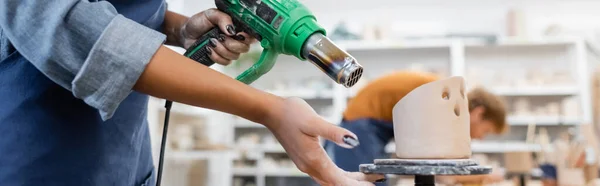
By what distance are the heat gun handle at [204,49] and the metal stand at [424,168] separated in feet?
1.04

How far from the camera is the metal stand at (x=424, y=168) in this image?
66 cm

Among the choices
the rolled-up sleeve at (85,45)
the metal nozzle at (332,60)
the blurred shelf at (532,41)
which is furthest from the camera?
the blurred shelf at (532,41)

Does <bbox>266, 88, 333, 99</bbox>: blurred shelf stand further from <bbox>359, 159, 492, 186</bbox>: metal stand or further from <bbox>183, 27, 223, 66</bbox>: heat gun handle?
<bbox>359, 159, 492, 186</bbox>: metal stand

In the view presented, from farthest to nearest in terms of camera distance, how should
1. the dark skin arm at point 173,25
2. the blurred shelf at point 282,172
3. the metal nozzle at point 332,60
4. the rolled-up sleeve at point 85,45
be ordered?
the blurred shelf at point 282,172
the dark skin arm at point 173,25
the metal nozzle at point 332,60
the rolled-up sleeve at point 85,45

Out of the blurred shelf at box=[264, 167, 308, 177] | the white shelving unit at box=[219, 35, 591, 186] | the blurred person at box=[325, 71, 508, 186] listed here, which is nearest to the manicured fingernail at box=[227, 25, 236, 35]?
the blurred person at box=[325, 71, 508, 186]

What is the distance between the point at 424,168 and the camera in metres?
0.66

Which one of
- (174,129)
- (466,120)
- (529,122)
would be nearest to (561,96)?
(529,122)

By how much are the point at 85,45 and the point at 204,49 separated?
29 cm

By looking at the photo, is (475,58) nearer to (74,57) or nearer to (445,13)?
(445,13)

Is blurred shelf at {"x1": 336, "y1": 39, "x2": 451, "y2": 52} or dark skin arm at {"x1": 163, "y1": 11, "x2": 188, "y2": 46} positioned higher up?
dark skin arm at {"x1": 163, "y1": 11, "x2": 188, "y2": 46}

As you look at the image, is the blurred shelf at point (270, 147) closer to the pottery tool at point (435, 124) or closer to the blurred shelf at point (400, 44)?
the blurred shelf at point (400, 44)

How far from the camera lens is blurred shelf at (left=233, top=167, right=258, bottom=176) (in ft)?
16.0

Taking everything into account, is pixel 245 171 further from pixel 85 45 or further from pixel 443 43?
pixel 85 45

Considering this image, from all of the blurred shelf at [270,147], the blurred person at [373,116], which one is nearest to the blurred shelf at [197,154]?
the blurred shelf at [270,147]
